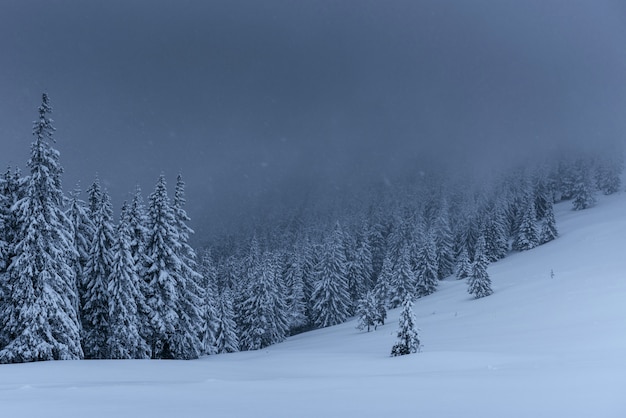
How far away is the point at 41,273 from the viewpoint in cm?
2002

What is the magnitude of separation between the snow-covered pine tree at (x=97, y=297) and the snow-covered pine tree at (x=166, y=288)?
2.59m

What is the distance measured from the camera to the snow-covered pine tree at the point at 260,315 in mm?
50469

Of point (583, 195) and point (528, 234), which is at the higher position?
point (583, 195)

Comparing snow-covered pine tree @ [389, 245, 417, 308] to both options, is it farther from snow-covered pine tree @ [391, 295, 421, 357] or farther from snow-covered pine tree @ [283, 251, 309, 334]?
snow-covered pine tree @ [391, 295, 421, 357]

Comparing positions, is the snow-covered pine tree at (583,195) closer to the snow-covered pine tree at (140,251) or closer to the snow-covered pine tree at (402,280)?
the snow-covered pine tree at (402,280)

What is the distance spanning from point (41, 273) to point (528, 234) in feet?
246

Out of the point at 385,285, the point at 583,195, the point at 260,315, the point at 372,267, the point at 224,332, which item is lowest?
the point at 224,332

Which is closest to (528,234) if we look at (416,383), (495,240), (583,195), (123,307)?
(495,240)

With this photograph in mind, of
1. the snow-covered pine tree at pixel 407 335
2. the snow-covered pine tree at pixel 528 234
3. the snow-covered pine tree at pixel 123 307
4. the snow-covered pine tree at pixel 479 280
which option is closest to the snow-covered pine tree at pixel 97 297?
the snow-covered pine tree at pixel 123 307

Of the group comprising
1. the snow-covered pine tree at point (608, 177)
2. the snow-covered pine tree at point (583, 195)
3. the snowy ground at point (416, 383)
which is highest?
the snow-covered pine tree at point (608, 177)

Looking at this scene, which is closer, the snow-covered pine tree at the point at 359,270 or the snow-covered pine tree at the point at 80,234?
the snow-covered pine tree at the point at 80,234

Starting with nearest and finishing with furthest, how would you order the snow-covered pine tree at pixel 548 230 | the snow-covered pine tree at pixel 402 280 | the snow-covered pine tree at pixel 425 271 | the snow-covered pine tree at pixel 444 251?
the snow-covered pine tree at pixel 402 280 → the snow-covered pine tree at pixel 425 271 → the snow-covered pine tree at pixel 548 230 → the snow-covered pine tree at pixel 444 251

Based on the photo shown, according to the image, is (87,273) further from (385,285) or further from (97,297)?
(385,285)

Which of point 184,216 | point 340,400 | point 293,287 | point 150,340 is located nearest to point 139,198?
point 184,216
